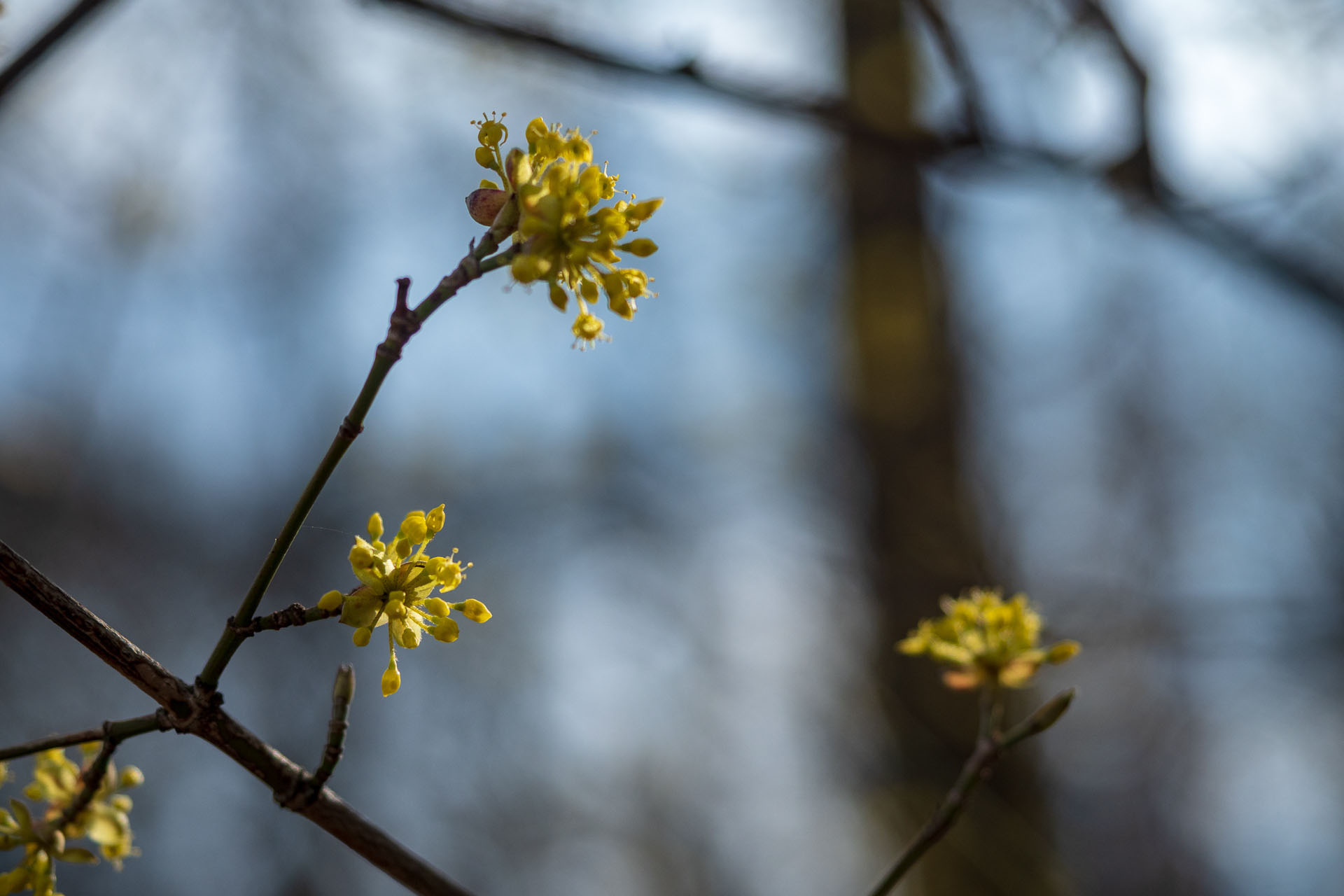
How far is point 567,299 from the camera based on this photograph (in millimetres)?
821

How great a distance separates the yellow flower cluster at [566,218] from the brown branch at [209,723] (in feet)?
1.50

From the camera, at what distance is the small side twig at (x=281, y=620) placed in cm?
74

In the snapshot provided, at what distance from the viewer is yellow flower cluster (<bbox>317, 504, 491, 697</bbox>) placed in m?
0.84

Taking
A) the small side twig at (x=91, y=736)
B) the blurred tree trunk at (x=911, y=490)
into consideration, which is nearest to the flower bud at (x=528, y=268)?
the small side twig at (x=91, y=736)

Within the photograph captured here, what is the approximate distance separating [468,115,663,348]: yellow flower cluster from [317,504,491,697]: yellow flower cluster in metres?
0.26

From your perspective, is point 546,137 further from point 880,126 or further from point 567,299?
point 880,126

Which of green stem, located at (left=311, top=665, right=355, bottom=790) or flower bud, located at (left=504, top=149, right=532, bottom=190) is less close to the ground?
flower bud, located at (left=504, top=149, right=532, bottom=190)

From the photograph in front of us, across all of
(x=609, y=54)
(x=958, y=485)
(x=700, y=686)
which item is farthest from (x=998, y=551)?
(x=609, y=54)

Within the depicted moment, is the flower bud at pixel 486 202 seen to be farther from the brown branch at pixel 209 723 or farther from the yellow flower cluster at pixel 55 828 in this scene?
the yellow flower cluster at pixel 55 828

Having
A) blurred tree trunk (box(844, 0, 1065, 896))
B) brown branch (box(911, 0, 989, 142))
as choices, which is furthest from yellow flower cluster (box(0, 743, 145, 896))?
blurred tree trunk (box(844, 0, 1065, 896))

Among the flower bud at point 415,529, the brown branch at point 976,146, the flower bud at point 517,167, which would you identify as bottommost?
the flower bud at point 415,529

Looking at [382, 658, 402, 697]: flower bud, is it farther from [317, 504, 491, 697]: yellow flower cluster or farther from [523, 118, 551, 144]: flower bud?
[523, 118, 551, 144]: flower bud

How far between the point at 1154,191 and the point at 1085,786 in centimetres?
435

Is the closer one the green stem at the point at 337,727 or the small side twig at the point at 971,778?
the green stem at the point at 337,727
